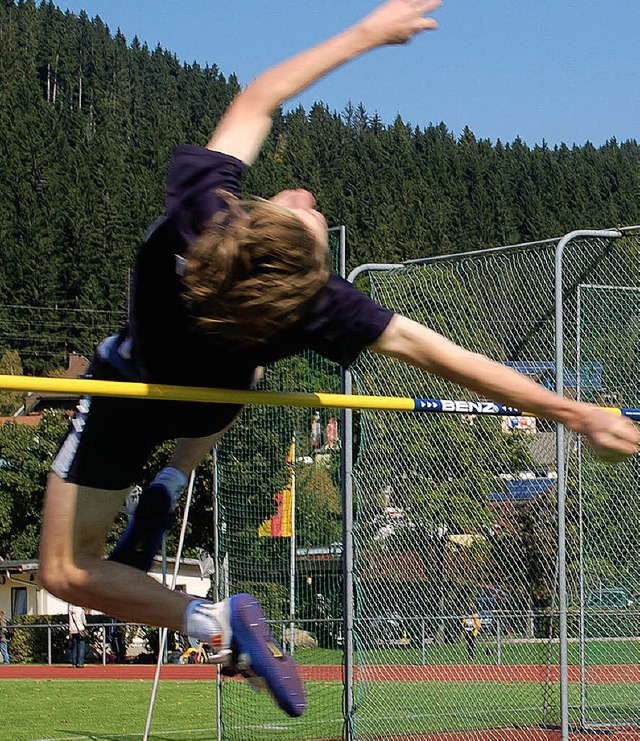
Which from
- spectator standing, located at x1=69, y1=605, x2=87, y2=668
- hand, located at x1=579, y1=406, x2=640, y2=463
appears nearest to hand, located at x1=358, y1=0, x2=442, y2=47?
hand, located at x1=579, y1=406, x2=640, y2=463

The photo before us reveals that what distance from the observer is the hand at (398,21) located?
3.25 metres

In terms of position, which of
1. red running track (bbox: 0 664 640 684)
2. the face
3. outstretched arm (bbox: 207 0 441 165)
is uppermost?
outstretched arm (bbox: 207 0 441 165)

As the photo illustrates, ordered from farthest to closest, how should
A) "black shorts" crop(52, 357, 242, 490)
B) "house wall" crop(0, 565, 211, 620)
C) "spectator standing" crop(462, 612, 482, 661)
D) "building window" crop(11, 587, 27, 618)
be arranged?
Result: 1. "building window" crop(11, 587, 27, 618)
2. "house wall" crop(0, 565, 211, 620)
3. "spectator standing" crop(462, 612, 482, 661)
4. "black shorts" crop(52, 357, 242, 490)

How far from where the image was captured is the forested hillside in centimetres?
5891

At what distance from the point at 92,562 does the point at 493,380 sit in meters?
1.20

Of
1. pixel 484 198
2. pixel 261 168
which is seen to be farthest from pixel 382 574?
pixel 484 198

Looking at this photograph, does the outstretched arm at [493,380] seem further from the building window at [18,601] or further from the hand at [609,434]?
the building window at [18,601]

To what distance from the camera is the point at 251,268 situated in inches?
112

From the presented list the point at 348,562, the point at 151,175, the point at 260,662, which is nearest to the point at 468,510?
the point at 348,562

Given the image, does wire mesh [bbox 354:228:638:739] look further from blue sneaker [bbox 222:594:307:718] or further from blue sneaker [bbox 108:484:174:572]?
blue sneaker [bbox 222:594:307:718]

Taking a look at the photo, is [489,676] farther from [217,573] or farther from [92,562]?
[92,562]

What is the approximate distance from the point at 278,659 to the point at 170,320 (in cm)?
96

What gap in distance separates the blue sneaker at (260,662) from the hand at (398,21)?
1581mm

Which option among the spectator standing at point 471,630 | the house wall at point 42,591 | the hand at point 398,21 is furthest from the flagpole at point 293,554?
the house wall at point 42,591
